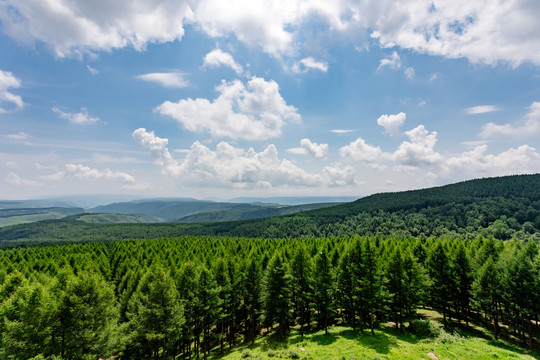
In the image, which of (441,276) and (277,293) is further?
(441,276)

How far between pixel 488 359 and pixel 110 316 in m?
55.3

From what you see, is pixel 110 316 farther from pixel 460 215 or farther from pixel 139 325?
pixel 460 215

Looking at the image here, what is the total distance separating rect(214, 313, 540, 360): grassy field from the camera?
111ft

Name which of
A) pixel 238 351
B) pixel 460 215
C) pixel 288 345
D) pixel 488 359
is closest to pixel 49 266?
pixel 238 351

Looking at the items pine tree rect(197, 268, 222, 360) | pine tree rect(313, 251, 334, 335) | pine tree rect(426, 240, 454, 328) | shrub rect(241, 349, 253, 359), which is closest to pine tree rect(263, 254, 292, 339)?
pine tree rect(313, 251, 334, 335)

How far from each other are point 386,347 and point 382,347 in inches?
22.8

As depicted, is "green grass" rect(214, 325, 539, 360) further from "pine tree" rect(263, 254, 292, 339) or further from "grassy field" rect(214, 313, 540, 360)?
"pine tree" rect(263, 254, 292, 339)

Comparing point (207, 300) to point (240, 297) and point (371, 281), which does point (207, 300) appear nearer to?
point (240, 297)

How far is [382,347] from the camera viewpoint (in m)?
36.5

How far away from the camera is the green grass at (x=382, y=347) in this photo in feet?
111

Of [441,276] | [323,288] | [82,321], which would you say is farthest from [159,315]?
[441,276]

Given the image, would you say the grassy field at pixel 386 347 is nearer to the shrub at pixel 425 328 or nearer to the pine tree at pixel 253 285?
the shrub at pixel 425 328

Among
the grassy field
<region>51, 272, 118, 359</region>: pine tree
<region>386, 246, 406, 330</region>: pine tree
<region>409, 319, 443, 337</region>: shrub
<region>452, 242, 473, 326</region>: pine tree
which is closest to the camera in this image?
<region>51, 272, 118, 359</region>: pine tree

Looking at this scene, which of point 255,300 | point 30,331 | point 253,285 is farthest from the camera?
point 255,300
